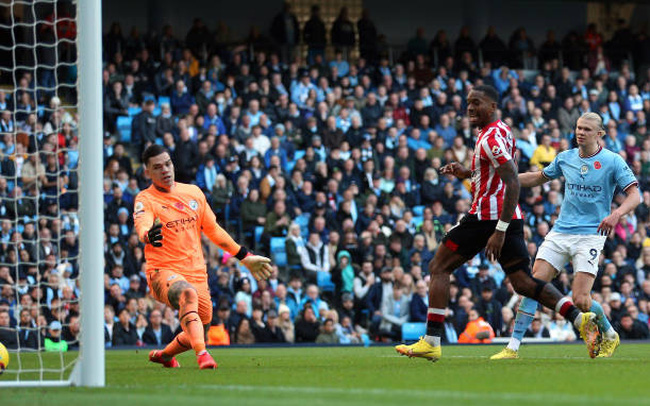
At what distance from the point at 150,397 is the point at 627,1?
29.4 m

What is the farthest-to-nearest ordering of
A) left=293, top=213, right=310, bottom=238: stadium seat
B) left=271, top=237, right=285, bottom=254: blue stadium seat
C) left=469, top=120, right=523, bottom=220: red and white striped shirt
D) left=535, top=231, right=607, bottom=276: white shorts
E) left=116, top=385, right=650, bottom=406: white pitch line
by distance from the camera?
left=293, top=213, right=310, bottom=238: stadium seat
left=271, top=237, right=285, bottom=254: blue stadium seat
left=535, top=231, right=607, bottom=276: white shorts
left=469, top=120, right=523, bottom=220: red and white striped shirt
left=116, top=385, right=650, bottom=406: white pitch line

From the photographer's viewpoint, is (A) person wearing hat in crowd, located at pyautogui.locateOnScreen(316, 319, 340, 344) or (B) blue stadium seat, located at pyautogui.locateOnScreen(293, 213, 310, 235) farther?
(B) blue stadium seat, located at pyautogui.locateOnScreen(293, 213, 310, 235)

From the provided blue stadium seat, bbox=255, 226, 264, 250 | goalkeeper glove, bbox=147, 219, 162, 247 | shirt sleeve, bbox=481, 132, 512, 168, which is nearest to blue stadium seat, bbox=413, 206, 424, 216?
blue stadium seat, bbox=255, 226, 264, 250

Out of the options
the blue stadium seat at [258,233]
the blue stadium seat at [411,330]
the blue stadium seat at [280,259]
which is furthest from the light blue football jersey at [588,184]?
the blue stadium seat at [258,233]

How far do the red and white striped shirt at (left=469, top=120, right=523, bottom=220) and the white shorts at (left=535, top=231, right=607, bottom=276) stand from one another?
4.09ft

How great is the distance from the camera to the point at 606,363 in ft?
32.1

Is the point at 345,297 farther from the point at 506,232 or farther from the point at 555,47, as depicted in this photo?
the point at 555,47

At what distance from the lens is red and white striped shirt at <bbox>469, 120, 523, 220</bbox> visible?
387 inches

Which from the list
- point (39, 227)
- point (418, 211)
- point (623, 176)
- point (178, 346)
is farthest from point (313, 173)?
point (178, 346)

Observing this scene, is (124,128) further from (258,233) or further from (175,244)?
(175,244)

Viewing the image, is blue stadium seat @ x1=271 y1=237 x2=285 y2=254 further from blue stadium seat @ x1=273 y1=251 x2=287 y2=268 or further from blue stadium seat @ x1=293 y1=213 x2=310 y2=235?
blue stadium seat @ x1=293 y1=213 x2=310 y2=235

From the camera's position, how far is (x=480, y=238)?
32.8ft

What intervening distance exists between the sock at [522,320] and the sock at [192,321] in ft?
9.92

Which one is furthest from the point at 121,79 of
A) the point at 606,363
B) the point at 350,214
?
the point at 606,363
